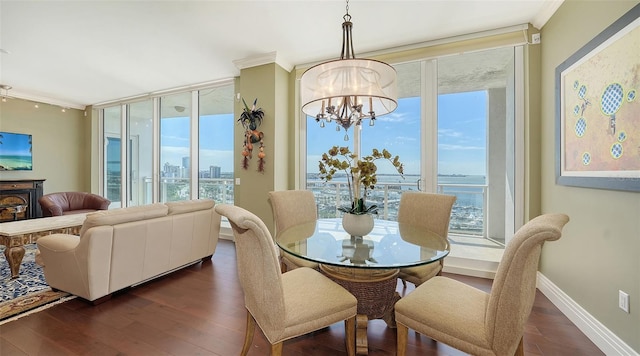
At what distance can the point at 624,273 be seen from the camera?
155 cm

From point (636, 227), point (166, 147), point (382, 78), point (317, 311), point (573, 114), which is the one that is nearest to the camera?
point (317, 311)

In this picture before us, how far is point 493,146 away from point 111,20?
4.98m

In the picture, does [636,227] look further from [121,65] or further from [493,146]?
[121,65]

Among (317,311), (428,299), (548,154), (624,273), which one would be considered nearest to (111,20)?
(317,311)

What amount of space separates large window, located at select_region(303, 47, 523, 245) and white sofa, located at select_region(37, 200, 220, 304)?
192 centimetres

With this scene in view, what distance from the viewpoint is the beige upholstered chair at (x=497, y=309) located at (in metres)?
1.02

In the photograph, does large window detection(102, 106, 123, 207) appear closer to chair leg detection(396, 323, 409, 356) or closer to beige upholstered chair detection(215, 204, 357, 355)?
beige upholstered chair detection(215, 204, 357, 355)

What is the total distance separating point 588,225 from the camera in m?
1.86

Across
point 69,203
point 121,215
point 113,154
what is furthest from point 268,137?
point 113,154

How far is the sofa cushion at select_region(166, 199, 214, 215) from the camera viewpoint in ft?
8.74

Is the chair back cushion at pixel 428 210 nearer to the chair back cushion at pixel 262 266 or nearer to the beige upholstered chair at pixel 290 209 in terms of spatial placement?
the beige upholstered chair at pixel 290 209

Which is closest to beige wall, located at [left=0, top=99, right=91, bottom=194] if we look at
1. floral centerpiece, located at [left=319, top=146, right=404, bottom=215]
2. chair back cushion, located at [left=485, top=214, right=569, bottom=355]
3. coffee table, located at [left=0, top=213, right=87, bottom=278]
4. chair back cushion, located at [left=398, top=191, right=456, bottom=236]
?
coffee table, located at [left=0, top=213, right=87, bottom=278]

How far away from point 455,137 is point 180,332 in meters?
3.62

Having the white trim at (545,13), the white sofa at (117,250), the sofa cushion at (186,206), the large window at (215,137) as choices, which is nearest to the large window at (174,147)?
the large window at (215,137)
